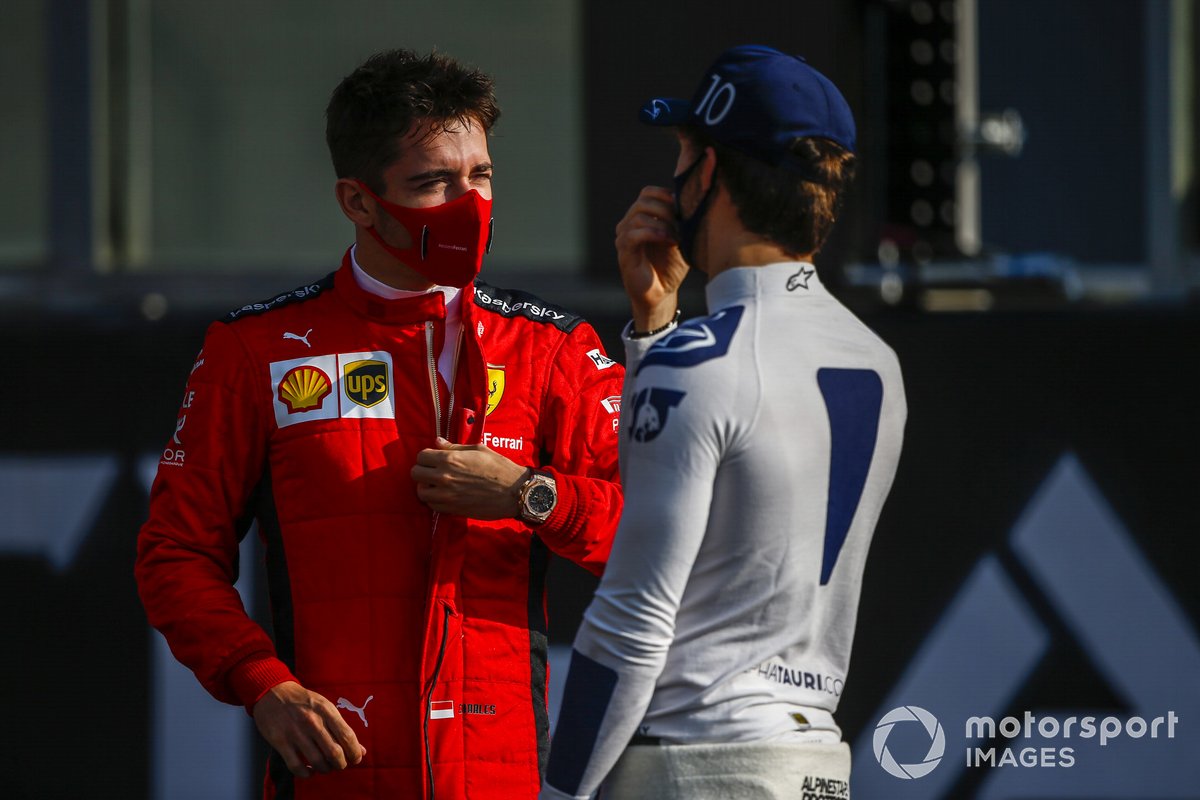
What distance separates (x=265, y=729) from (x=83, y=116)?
12.9 feet

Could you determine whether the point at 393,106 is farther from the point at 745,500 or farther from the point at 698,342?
the point at 745,500

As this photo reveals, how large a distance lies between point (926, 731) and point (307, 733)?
2752 millimetres

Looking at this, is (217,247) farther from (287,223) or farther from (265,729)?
(265,729)

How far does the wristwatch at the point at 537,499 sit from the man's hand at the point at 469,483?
0.03ft

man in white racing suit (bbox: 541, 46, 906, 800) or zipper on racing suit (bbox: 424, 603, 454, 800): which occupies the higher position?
man in white racing suit (bbox: 541, 46, 906, 800)

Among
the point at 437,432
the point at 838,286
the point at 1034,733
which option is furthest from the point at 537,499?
the point at 838,286

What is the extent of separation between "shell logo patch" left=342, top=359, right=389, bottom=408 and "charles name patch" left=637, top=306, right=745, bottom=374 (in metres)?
0.72

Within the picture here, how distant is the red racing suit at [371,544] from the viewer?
246cm

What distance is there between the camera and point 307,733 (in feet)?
7.64

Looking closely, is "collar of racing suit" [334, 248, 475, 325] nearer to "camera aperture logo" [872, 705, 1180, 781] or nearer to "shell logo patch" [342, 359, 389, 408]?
"shell logo patch" [342, 359, 389, 408]

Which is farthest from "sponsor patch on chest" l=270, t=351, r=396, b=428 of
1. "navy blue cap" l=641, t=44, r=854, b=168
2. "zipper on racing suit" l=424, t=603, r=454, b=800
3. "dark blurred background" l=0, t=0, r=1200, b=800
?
"dark blurred background" l=0, t=0, r=1200, b=800

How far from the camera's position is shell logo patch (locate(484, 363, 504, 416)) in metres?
2.60

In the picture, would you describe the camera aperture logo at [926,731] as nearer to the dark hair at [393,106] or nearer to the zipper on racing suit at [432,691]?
the zipper on racing suit at [432,691]

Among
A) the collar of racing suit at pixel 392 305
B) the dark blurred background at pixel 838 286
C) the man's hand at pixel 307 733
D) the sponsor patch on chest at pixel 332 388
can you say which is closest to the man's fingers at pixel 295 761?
the man's hand at pixel 307 733
